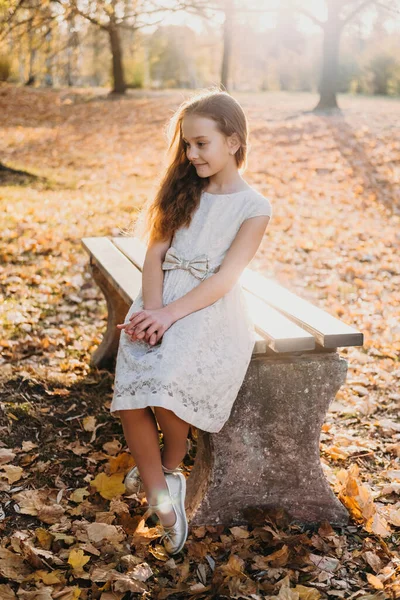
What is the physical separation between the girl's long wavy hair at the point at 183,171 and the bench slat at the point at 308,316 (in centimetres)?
54

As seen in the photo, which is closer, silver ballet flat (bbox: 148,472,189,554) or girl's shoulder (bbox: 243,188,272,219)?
silver ballet flat (bbox: 148,472,189,554)

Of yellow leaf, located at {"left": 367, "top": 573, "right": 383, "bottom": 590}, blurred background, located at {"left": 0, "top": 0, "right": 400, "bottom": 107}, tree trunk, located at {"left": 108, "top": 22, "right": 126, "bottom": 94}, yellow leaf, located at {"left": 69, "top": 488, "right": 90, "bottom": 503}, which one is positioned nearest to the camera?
yellow leaf, located at {"left": 367, "top": 573, "right": 383, "bottom": 590}

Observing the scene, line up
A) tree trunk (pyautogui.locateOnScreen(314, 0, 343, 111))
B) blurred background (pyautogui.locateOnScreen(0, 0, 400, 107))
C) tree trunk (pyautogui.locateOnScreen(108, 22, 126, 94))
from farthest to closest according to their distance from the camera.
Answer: tree trunk (pyautogui.locateOnScreen(108, 22, 126, 94)) → tree trunk (pyautogui.locateOnScreen(314, 0, 343, 111)) → blurred background (pyautogui.locateOnScreen(0, 0, 400, 107))

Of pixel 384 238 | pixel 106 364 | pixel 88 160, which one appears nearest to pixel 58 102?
pixel 88 160

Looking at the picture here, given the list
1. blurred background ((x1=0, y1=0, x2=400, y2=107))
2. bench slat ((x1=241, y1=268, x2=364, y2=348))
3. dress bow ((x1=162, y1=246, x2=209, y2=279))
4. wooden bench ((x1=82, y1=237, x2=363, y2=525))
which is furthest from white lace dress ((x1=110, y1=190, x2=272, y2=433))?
blurred background ((x1=0, y1=0, x2=400, y2=107))

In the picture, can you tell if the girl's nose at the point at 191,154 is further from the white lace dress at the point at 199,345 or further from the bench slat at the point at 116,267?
the bench slat at the point at 116,267

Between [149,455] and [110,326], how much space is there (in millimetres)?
1797

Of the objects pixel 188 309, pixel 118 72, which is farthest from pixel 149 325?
pixel 118 72

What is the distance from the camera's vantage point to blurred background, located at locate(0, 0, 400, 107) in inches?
488

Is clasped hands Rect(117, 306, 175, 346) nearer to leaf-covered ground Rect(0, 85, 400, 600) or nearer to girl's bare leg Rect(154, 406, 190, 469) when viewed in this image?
girl's bare leg Rect(154, 406, 190, 469)

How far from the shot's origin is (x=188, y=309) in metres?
2.44

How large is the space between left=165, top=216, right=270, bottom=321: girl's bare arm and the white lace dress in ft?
0.09

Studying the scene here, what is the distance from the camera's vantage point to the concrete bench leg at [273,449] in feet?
8.20

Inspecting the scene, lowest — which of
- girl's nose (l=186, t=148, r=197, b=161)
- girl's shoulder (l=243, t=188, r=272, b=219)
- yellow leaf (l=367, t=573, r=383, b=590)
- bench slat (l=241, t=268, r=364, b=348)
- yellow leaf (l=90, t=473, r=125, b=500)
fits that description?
yellow leaf (l=90, t=473, r=125, b=500)
